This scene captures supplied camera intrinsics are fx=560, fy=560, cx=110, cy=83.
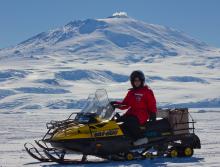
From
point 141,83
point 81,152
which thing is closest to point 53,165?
point 81,152

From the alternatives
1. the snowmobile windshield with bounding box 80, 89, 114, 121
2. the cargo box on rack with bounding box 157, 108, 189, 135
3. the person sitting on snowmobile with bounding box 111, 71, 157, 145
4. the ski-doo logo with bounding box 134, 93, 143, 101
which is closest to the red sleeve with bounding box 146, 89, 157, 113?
the person sitting on snowmobile with bounding box 111, 71, 157, 145

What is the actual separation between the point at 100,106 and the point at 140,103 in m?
0.73

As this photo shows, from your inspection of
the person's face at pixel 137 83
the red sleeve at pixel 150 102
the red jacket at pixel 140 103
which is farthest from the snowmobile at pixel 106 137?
the person's face at pixel 137 83

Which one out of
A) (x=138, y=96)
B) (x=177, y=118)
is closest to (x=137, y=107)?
(x=138, y=96)

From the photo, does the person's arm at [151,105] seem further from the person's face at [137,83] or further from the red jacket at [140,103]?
the person's face at [137,83]

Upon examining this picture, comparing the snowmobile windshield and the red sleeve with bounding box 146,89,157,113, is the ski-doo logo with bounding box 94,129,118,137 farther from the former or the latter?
the red sleeve with bounding box 146,89,157,113

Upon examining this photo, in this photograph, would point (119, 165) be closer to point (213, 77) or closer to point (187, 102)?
point (187, 102)

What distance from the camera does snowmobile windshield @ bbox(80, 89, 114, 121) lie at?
9.97 m

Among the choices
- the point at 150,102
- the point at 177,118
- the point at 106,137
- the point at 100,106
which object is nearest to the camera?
the point at 106,137

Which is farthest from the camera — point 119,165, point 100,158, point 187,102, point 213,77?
point 213,77

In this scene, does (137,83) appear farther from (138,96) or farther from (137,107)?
(137,107)

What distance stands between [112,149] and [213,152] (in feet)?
9.13

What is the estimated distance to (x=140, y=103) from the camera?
10.1 metres

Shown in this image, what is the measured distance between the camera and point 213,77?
18500 centimetres
